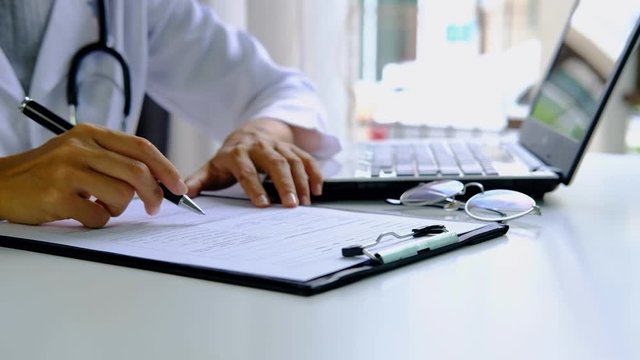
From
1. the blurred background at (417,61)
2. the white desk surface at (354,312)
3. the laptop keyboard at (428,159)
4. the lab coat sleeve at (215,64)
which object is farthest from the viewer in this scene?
the blurred background at (417,61)

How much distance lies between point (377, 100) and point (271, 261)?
192cm

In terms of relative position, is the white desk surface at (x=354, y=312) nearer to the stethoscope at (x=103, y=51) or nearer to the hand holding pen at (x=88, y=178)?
the hand holding pen at (x=88, y=178)

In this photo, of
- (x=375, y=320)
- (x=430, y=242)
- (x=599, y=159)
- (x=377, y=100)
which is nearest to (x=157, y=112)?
(x=377, y=100)

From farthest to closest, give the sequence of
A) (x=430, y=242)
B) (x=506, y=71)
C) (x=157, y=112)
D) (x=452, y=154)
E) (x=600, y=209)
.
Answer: (x=506, y=71)
(x=157, y=112)
(x=452, y=154)
(x=600, y=209)
(x=430, y=242)

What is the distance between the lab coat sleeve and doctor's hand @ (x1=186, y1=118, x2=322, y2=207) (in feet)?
0.97

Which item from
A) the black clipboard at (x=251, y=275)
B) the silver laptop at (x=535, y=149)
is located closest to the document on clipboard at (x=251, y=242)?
the black clipboard at (x=251, y=275)

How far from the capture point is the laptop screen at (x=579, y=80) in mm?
864

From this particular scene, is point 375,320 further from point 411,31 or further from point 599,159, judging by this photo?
point 411,31

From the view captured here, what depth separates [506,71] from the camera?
2248 millimetres

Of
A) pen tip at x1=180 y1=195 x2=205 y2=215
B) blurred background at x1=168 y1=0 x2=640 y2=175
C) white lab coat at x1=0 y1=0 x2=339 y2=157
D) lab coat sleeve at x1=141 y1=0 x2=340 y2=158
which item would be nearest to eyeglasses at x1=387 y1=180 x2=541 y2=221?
pen tip at x1=180 y1=195 x2=205 y2=215

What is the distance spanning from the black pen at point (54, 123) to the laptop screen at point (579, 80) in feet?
1.33

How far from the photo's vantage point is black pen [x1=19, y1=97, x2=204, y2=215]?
2.35ft

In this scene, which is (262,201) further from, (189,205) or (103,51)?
(103,51)

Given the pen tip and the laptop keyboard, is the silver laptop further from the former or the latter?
the pen tip
